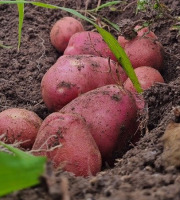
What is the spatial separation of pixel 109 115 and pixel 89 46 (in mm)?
625

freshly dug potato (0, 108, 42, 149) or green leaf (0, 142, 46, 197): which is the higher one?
green leaf (0, 142, 46, 197)

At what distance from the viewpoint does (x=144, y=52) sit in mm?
A: 2008

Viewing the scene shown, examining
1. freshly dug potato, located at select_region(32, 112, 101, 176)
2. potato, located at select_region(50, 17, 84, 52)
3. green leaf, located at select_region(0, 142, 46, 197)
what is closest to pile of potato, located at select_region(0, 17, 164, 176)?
freshly dug potato, located at select_region(32, 112, 101, 176)

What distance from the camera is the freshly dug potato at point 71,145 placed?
135cm

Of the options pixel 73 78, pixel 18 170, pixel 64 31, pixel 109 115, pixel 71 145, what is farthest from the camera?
pixel 64 31

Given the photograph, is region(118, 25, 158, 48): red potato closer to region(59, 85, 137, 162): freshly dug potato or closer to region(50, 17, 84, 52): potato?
region(50, 17, 84, 52): potato

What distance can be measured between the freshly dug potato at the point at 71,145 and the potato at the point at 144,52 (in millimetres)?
672

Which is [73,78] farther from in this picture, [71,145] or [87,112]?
[71,145]

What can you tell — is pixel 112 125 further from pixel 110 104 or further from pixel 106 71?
pixel 106 71

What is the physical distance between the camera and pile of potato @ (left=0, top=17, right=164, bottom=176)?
1.36m

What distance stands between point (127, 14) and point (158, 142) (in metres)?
1.43

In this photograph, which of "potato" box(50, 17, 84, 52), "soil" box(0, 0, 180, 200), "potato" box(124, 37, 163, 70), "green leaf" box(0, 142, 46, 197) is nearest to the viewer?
"green leaf" box(0, 142, 46, 197)

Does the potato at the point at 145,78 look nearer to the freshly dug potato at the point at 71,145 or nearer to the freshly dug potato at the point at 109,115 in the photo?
the freshly dug potato at the point at 109,115

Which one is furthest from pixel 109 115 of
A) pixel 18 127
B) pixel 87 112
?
pixel 18 127
